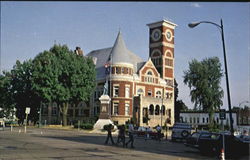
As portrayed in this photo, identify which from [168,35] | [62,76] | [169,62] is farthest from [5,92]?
[168,35]

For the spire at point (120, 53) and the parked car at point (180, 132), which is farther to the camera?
the spire at point (120, 53)

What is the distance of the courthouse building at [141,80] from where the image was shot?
64.2 meters

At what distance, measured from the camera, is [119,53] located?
6538cm

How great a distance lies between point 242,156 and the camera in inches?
818

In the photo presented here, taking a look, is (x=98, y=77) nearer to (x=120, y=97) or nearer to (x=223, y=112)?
(x=120, y=97)

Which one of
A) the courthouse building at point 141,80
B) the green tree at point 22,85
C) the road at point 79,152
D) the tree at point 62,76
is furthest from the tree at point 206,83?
the road at point 79,152

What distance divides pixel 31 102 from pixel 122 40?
24591mm

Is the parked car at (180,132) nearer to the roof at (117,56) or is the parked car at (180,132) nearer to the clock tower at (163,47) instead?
the roof at (117,56)

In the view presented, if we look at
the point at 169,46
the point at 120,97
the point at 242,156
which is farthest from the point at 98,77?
the point at 242,156

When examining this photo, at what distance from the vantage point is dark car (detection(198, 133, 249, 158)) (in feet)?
62.4

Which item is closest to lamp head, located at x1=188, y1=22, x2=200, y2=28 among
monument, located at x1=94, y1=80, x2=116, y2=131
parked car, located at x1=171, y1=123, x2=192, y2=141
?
parked car, located at x1=171, y1=123, x2=192, y2=141

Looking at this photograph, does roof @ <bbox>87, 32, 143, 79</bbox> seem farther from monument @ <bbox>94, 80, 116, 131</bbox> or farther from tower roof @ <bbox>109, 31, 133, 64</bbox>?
monument @ <bbox>94, 80, 116, 131</bbox>

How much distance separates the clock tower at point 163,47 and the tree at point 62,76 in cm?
2341

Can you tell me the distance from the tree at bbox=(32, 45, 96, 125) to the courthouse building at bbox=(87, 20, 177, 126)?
6.05m
